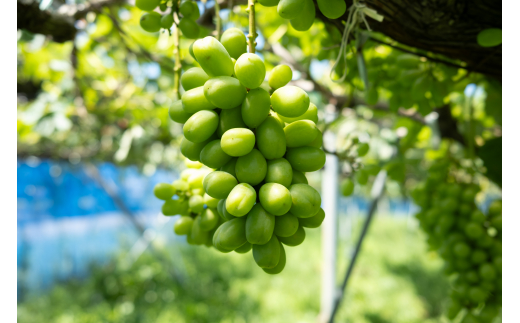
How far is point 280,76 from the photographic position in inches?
20.1

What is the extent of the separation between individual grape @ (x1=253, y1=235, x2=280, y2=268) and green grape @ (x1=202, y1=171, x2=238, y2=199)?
96 millimetres

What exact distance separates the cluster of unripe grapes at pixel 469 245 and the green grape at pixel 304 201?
780mm

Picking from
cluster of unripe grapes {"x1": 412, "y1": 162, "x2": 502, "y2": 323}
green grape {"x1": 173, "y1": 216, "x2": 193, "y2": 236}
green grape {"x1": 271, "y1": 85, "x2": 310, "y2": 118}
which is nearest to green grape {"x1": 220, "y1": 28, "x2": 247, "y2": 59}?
green grape {"x1": 271, "y1": 85, "x2": 310, "y2": 118}

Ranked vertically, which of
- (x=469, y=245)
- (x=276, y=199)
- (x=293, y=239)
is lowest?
(x=469, y=245)

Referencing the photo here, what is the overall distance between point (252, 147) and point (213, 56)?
0.14 m

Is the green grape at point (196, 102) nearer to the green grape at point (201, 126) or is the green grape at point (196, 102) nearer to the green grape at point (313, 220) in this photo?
the green grape at point (201, 126)

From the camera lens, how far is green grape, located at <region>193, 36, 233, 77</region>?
46 centimetres

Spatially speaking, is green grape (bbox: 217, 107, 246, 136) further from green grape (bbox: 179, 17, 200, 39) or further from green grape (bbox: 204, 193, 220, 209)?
green grape (bbox: 179, 17, 200, 39)

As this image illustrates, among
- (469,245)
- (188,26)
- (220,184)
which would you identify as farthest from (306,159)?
(469,245)

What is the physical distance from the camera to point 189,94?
1.62 feet

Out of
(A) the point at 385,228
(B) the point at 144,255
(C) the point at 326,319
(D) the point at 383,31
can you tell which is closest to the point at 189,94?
(D) the point at 383,31

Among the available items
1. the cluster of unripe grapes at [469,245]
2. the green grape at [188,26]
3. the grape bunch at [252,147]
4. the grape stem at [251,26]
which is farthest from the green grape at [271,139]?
the cluster of unripe grapes at [469,245]

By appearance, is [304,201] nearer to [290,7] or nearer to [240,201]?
[240,201]

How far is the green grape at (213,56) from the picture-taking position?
0.46m
